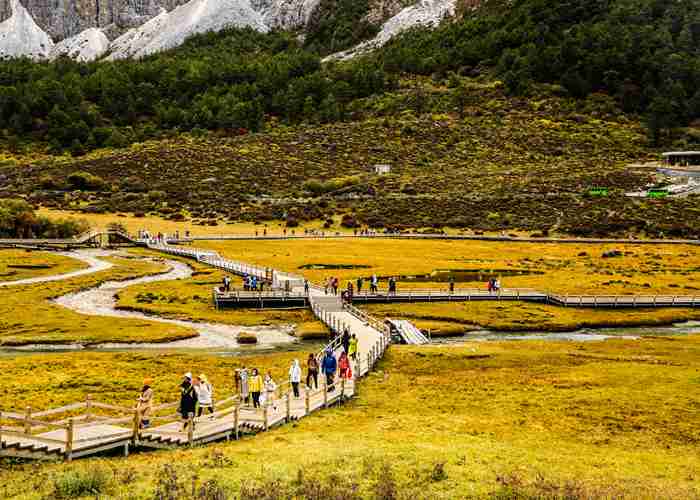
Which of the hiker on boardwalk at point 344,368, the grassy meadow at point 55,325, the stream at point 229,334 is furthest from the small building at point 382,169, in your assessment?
the hiker on boardwalk at point 344,368

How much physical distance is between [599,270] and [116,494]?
71.0 m

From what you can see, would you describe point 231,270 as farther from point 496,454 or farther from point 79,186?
point 79,186

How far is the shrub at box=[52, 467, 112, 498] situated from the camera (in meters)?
16.6

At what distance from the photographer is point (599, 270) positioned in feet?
259

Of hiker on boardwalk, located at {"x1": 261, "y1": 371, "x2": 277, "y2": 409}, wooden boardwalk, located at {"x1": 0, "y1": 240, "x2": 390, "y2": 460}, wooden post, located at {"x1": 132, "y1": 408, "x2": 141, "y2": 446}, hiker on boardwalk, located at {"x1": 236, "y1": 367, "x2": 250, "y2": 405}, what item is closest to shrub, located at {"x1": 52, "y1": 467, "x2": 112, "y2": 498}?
wooden boardwalk, located at {"x1": 0, "y1": 240, "x2": 390, "y2": 460}

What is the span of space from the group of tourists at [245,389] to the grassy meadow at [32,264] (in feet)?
164

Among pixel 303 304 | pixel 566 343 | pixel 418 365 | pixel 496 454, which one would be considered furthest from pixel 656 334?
pixel 496 454

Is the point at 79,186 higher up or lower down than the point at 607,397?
higher up

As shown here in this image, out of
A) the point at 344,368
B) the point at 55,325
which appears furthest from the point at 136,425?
the point at 55,325

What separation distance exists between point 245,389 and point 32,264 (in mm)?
61212

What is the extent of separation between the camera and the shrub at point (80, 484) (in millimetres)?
16562

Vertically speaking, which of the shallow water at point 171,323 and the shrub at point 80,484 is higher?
the shrub at point 80,484

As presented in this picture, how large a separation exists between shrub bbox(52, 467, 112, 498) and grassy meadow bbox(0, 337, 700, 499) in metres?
0.06

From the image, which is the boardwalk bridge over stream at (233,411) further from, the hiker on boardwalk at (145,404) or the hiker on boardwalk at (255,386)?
the hiker on boardwalk at (255,386)
